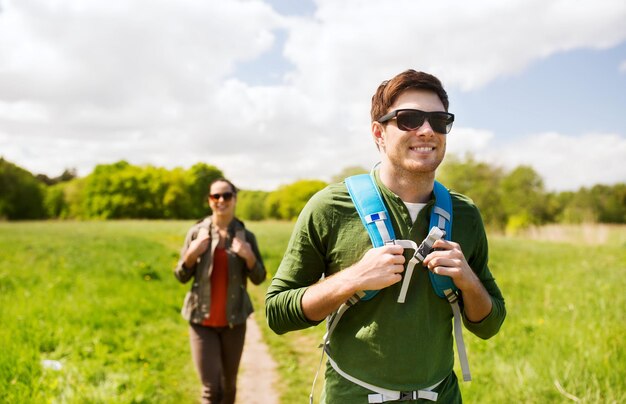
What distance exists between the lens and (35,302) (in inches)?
298

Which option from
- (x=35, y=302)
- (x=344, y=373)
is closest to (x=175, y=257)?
(x=35, y=302)

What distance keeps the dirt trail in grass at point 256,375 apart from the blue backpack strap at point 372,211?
436 cm

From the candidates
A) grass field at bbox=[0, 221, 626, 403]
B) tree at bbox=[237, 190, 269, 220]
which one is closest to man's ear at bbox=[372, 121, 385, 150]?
grass field at bbox=[0, 221, 626, 403]

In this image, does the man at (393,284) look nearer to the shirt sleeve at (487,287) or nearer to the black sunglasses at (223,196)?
the shirt sleeve at (487,287)

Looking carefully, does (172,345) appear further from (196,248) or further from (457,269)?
(457,269)

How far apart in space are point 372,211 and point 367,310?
1.54ft

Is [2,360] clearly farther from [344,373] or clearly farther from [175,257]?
[175,257]

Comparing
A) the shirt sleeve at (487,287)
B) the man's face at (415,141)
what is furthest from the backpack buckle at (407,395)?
the man's face at (415,141)

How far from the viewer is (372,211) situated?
204 cm

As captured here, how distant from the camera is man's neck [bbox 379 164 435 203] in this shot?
214 cm

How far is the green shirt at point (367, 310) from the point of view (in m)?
2.06

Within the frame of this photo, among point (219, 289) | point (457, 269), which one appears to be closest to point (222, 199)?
point (219, 289)

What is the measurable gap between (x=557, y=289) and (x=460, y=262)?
27.8ft

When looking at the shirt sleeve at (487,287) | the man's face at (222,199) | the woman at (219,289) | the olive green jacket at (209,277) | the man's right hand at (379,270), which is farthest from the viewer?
the man's face at (222,199)
